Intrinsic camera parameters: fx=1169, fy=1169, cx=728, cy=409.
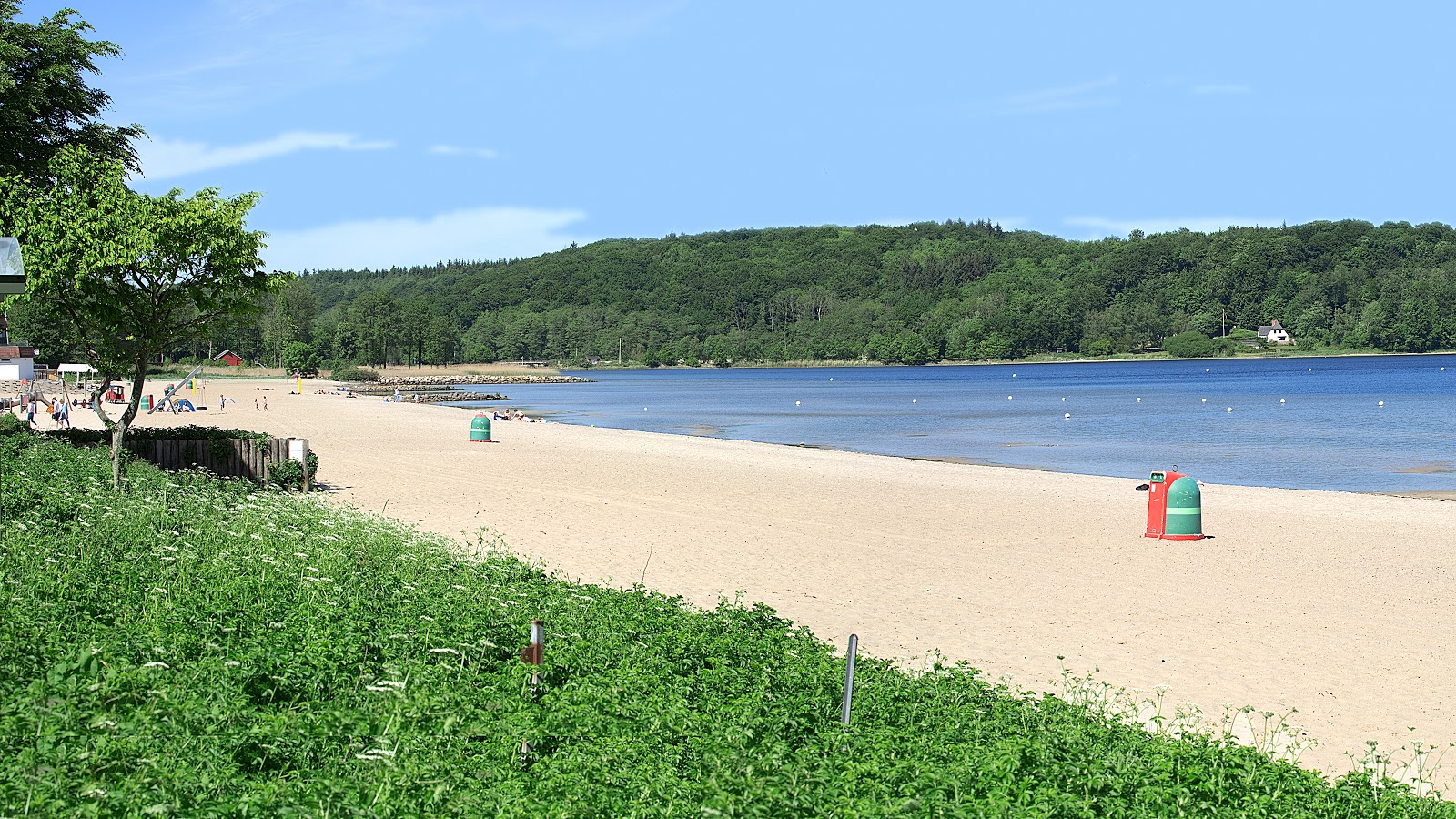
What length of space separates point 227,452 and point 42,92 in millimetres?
10621

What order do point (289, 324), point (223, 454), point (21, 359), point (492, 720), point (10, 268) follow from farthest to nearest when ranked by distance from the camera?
point (289, 324) < point (21, 359) < point (223, 454) < point (10, 268) < point (492, 720)

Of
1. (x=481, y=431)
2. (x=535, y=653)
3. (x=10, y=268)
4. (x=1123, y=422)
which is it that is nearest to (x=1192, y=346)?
(x=1123, y=422)

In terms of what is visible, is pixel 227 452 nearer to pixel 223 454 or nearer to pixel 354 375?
pixel 223 454

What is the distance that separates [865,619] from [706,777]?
20.3 ft

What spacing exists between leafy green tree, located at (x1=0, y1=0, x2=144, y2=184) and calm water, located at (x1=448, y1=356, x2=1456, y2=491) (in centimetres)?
1842

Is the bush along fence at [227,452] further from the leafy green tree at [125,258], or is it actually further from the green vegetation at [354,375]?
the green vegetation at [354,375]

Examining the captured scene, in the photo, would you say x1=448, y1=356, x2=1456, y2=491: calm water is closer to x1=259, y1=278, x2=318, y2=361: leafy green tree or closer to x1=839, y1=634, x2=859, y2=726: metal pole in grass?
x1=839, y1=634, x2=859, y2=726: metal pole in grass

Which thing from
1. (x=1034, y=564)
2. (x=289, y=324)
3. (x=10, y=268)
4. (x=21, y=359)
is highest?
(x=289, y=324)

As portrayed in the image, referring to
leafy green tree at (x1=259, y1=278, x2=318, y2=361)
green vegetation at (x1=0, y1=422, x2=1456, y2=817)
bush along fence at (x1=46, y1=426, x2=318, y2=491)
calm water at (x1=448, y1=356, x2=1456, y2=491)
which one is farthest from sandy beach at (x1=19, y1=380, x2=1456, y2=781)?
leafy green tree at (x1=259, y1=278, x2=318, y2=361)

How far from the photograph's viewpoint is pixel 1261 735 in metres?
7.70

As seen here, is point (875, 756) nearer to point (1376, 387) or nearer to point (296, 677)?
point (296, 677)

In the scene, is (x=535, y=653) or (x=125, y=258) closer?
(x=535, y=653)

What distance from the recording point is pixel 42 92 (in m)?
23.5

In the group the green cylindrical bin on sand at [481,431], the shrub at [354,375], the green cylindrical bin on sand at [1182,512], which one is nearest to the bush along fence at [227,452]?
the green cylindrical bin on sand at [1182,512]
